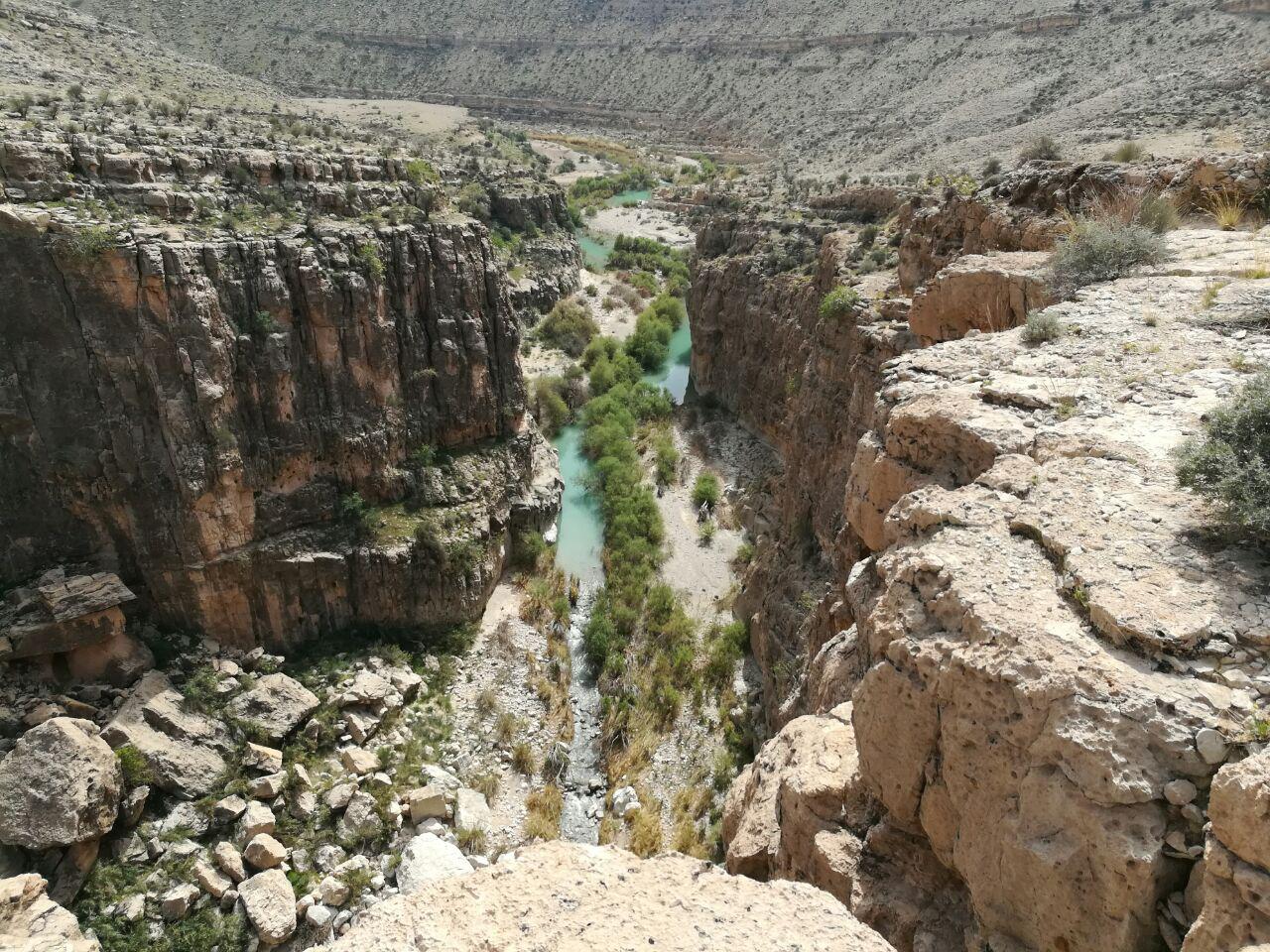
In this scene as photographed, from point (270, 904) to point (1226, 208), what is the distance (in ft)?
75.2

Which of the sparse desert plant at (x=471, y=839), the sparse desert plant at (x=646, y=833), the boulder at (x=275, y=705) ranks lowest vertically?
the sparse desert plant at (x=471, y=839)

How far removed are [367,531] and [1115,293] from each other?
21.0 metres

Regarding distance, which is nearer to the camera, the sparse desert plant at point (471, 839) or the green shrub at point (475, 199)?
the sparse desert plant at point (471, 839)

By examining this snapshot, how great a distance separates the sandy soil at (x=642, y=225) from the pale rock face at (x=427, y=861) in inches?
2245

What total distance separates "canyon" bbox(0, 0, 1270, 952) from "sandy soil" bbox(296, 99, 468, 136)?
28465mm

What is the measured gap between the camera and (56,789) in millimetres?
15625

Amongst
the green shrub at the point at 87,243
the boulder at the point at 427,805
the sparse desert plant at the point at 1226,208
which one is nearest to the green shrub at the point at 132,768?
the boulder at the point at 427,805

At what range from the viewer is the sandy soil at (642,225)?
68.8 m

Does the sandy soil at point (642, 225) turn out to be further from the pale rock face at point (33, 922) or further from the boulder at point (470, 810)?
the pale rock face at point (33, 922)

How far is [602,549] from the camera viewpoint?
1185 inches

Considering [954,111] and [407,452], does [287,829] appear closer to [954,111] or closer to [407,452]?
[407,452]

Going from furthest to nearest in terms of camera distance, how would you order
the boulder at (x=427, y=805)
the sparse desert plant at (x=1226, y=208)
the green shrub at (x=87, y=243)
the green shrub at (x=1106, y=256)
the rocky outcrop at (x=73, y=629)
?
the green shrub at (x=87, y=243) < the rocky outcrop at (x=73, y=629) < the boulder at (x=427, y=805) < the sparse desert plant at (x=1226, y=208) < the green shrub at (x=1106, y=256)

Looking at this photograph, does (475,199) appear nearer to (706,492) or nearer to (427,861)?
(706,492)

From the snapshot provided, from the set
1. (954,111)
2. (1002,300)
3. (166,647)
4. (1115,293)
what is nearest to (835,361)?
(1002,300)
